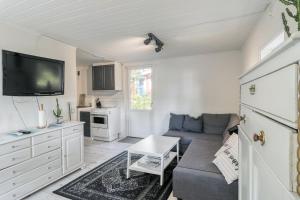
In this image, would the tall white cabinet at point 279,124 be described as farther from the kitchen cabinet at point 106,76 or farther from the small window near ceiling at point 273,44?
the kitchen cabinet at point 106,76

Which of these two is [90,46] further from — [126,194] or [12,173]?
[126,194]

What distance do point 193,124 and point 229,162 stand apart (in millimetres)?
2242

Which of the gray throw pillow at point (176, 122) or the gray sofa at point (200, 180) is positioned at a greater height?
the gray throw pillow at point (176, 122)

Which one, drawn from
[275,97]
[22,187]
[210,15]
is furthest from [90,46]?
[275,97]

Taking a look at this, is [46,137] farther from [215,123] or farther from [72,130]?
[215,123]

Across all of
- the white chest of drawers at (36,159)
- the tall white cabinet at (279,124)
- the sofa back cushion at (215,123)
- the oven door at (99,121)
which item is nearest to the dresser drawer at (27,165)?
the white chest of drawers at (36,159)

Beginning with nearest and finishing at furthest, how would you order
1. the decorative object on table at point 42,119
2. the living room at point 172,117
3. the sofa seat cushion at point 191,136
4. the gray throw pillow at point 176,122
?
the living room at point 172,117 < the decorative object on table at point 42,119 < the sofa seat cushion at point 191,136 < the gray throw pillow at point 176,122

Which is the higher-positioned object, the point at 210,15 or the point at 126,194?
the point at 210,15

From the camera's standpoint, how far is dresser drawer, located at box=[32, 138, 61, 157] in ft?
7.49

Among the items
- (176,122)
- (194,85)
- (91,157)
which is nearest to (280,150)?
(91,157)

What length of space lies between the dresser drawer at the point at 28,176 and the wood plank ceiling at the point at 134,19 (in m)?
2.00

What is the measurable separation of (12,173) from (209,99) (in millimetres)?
4024

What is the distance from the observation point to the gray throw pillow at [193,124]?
4070mm

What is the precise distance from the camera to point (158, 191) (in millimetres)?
2361
